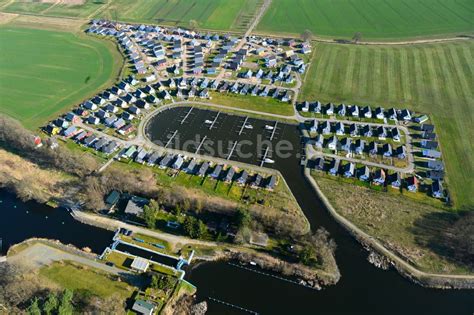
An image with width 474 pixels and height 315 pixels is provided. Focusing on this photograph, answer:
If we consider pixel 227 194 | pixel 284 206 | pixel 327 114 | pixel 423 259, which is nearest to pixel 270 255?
pixel 284 206

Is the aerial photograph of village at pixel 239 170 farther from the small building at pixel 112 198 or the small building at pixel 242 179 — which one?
the small building at pixel 242 179

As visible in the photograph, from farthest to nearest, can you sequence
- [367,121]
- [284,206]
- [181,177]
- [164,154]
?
[367,121] < [164,154] < [181,177] < [284,206]

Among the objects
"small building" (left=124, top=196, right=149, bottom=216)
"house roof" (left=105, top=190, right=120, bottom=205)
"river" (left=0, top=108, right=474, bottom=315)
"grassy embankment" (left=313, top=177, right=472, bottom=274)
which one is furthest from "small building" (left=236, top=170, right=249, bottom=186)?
"house roof" (left=105, top=190, right=120, bottom=205)

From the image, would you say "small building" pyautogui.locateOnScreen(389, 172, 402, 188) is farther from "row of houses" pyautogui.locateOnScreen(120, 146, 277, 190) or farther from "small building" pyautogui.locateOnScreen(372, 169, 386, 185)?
"row of houses" pyautogui.locateOnScreen(120, 146, 277, 190)

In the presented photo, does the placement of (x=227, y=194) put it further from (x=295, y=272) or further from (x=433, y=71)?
(x=433, y=71)

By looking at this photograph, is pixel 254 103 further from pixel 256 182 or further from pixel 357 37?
pixel 357 37

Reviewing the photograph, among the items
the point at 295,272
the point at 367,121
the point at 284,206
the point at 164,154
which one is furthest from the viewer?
the point at 367,121

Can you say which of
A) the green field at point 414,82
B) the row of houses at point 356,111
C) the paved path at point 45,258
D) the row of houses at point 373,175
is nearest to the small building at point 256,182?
the row of houses at point 373,175
